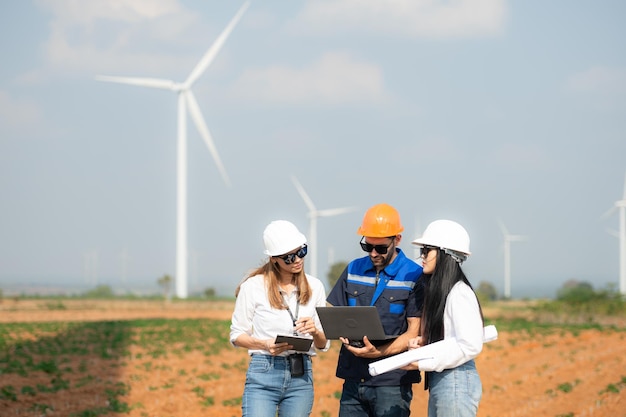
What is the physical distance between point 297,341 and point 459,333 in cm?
99

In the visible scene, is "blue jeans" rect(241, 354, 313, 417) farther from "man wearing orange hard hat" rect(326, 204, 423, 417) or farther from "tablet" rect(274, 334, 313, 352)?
"man wearing orange hard hat" rect(326, 204, 423, 417)

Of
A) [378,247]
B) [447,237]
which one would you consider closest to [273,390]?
[378,247]

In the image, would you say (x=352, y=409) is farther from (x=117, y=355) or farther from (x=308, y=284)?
(x=117, y=355)

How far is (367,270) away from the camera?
5762 mm

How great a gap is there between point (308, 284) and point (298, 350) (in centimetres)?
45

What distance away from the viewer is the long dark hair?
522 cm

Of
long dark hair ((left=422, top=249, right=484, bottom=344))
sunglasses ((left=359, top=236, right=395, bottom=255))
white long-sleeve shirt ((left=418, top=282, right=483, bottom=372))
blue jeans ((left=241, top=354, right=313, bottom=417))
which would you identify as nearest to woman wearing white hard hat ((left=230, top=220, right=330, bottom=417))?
blue jeans ((left=241, top=354, right=313, bottom=417))

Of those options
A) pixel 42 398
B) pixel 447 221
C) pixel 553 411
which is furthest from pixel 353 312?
pixel 42 398

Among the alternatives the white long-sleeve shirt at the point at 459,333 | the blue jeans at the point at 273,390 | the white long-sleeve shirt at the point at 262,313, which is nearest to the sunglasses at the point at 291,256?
the white long-sleeve shirt at the point at 262,313

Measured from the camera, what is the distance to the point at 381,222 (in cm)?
561

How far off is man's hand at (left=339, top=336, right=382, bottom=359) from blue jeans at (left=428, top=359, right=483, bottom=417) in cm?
41

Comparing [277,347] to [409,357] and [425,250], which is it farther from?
[425,250]

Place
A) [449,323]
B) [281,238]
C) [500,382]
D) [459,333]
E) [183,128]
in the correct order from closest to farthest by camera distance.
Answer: [459,333] < [449,323] < [281,238] < [500,382] < [183,128]

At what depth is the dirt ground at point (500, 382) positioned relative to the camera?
13305mm
